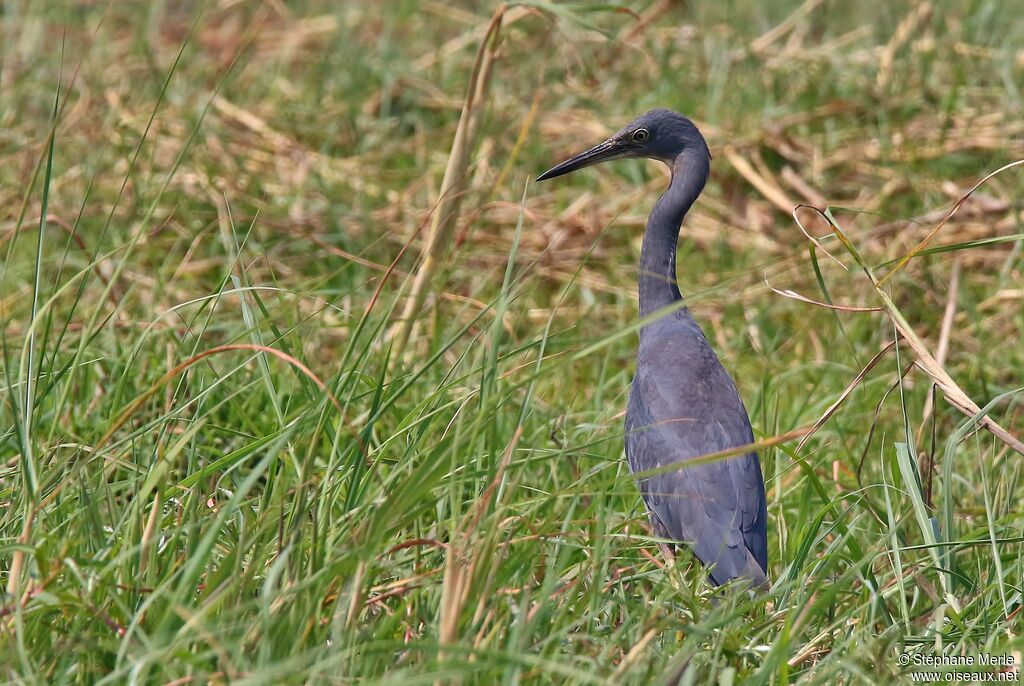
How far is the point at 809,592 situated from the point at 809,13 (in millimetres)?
4808

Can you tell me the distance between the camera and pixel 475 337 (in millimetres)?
2400

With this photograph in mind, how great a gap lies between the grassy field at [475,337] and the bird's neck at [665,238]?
260 millimetres

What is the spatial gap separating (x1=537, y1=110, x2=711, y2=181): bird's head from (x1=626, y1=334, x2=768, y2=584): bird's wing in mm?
622

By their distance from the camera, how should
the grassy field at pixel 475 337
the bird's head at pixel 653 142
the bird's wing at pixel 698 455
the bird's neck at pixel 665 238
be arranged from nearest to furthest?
1. the grassy field at pixel 475 337
2. the bird's wing at pixel 698 455
3. the bird's neck at pixel 665 238
4. the bird's head at pixel 653 142

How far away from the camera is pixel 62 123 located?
17.7 feet

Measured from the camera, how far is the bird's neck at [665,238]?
11.4 feet

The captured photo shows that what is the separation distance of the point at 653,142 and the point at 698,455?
1.10 metres

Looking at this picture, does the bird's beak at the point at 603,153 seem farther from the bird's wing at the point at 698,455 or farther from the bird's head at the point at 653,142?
the bird's wing at the point at 698,455

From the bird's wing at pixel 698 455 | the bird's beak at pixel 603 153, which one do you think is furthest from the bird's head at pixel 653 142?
the bird's wing at pixel 698 455

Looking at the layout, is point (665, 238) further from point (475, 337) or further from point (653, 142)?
point (475, 337)

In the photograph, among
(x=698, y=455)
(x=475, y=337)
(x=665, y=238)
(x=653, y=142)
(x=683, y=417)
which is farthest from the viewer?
(x=653, y=142)

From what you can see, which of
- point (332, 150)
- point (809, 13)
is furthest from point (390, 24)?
point (809, 13)

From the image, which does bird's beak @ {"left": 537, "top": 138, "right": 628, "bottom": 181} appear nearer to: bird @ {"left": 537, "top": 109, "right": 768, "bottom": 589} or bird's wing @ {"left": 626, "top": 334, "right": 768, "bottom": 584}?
bird @ {"left": 537, "top": 109, "right": 768, "bottom": 589}

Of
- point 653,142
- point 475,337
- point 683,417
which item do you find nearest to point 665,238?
point 653,142
